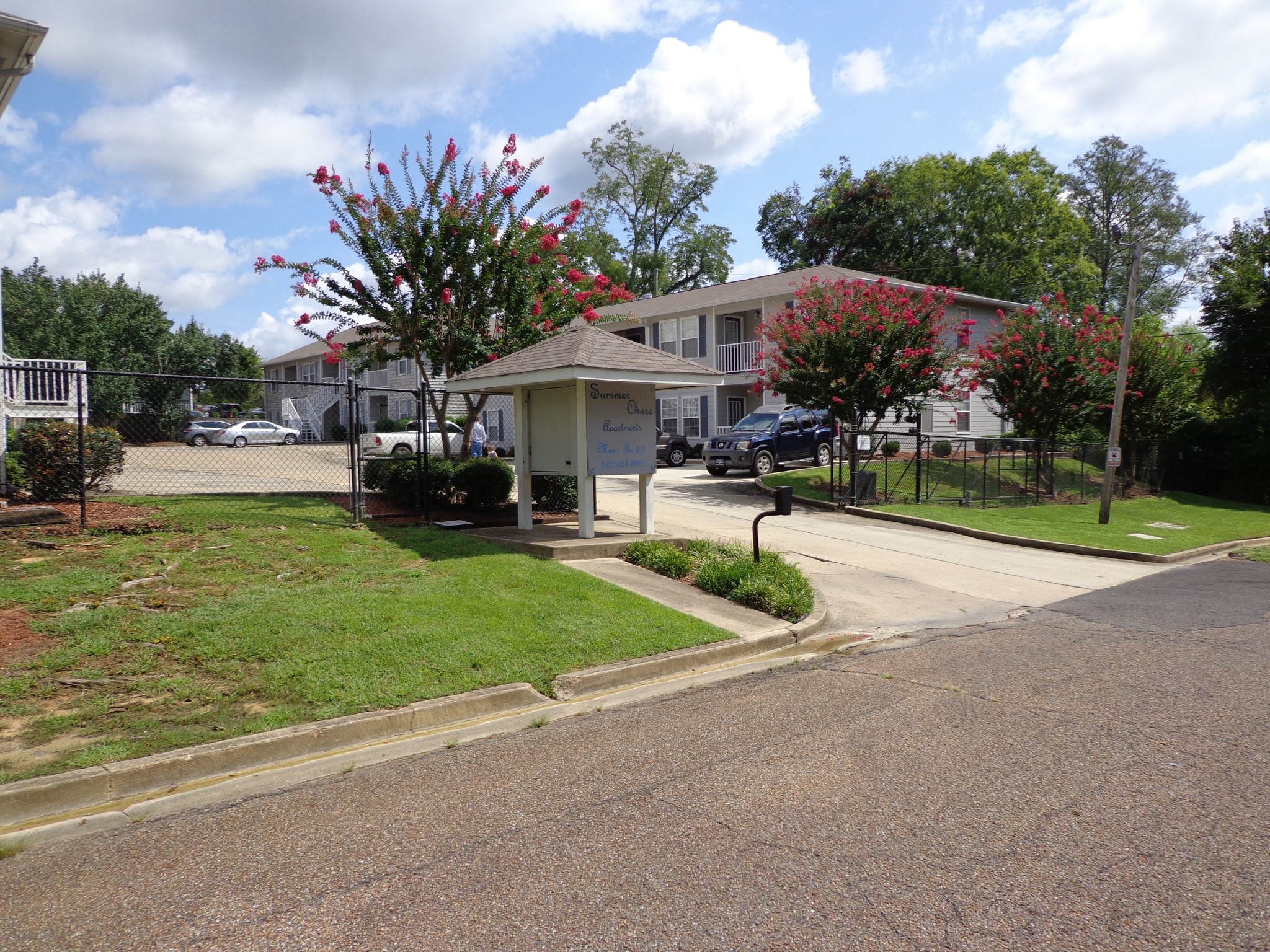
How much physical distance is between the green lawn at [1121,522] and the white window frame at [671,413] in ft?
53.1

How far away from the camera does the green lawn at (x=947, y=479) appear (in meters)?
19.7

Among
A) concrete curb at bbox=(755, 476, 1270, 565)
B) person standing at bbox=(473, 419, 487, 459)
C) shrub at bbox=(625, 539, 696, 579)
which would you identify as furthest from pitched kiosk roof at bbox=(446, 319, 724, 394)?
concrete curb at bbox=(755, 476, 1270, 565)

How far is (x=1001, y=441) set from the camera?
20984 millimetres

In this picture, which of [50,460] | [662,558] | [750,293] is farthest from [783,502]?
[750,293]

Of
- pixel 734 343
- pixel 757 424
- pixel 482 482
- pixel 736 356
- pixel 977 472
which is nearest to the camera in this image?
pixel 482 482

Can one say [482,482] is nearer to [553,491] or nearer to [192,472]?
[553,491]

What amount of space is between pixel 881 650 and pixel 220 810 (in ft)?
17.7

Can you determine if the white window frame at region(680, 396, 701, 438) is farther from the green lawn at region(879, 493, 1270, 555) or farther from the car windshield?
the green lawn at region(879, 493, 1270, 555)

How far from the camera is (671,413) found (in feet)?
115

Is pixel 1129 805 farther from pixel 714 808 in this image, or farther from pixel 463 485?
pixel 463 485

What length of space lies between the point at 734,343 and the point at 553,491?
21995 mm

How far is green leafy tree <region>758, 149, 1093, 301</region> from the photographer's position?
148 ft

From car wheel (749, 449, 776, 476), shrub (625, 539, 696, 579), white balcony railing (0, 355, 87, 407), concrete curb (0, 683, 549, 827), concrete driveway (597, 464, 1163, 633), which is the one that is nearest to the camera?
concrete curb (0, 683, 549, 827)

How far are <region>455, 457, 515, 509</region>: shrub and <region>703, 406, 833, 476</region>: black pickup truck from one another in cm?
1052
